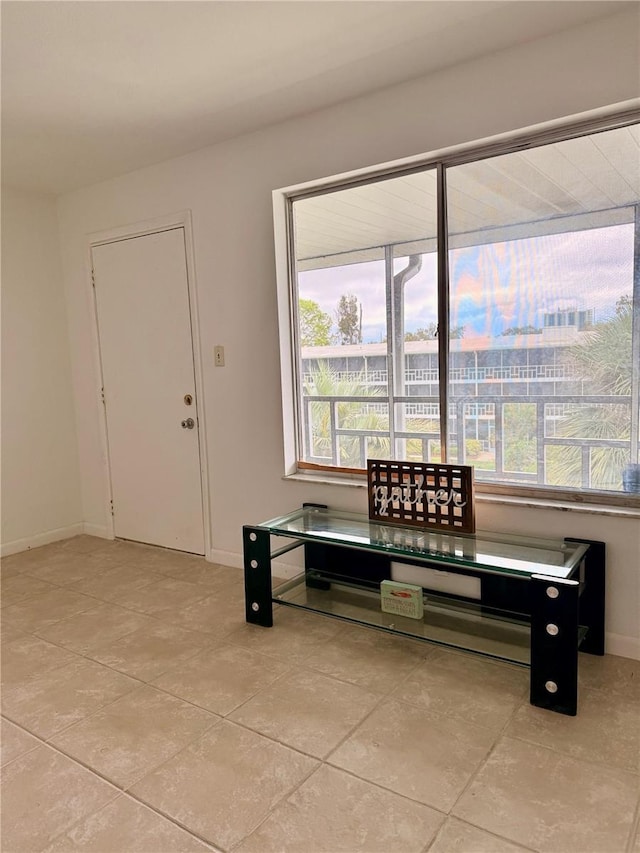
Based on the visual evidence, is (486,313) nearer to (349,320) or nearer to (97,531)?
(349,320)

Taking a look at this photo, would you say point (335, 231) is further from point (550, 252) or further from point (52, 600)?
point (52, 600)

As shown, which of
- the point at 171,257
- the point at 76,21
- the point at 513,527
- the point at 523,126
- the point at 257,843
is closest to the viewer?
the point at 257,843

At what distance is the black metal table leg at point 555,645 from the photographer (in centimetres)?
190

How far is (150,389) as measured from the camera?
3697mm

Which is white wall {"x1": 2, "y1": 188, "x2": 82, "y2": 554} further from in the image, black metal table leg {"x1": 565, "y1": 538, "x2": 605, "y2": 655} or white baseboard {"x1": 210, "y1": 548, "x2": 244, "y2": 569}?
black metal table leg {"x1": 565, "y1": 538, "x2": 605, "y2": 655}

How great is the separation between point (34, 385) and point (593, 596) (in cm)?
355

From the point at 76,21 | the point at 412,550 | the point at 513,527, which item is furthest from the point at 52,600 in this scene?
the point at 76,21

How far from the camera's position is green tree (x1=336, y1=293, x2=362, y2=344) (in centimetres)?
292

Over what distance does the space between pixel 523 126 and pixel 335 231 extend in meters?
1.01

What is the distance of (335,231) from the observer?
9.76ft

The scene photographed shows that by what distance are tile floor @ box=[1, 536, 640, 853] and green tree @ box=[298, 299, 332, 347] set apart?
138 centimetres

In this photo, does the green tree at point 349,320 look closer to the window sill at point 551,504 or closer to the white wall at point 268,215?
the white wall at point 268,215

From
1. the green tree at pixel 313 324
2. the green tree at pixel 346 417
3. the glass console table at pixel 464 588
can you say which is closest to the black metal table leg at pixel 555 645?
the glass console table at pixel 464 588

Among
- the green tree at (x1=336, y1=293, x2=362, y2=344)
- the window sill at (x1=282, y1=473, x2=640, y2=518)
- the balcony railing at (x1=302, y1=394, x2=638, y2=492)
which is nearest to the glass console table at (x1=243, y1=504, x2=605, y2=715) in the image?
the window sill at (x1=282, y1=473, x2=640, y2=518)
